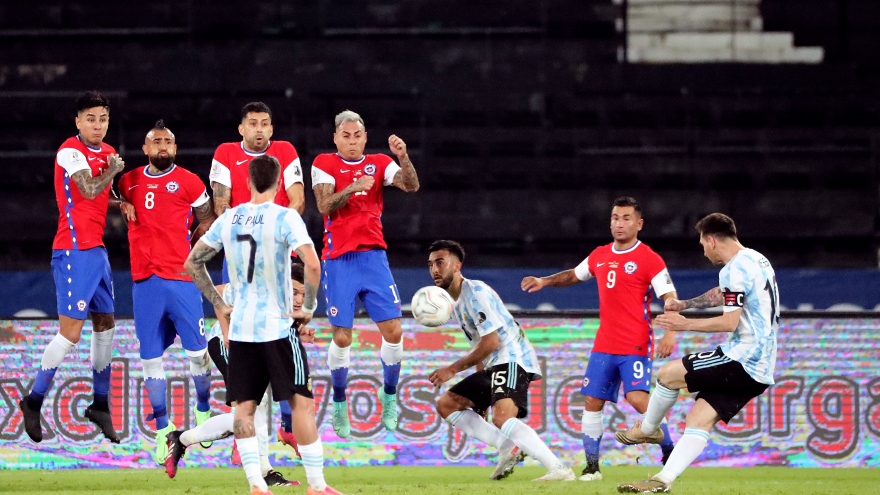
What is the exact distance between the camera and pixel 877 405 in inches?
411

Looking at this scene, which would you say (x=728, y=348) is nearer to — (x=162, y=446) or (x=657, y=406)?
(x=657, y=406)

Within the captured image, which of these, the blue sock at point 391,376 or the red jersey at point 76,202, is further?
the blue sock at point 391,376

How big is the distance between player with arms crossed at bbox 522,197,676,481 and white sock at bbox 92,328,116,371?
353 centimetres

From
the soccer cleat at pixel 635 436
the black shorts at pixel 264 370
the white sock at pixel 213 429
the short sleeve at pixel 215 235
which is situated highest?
the short sleeve at pixel 215 235

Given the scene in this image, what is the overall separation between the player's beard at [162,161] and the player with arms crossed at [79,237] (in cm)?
33

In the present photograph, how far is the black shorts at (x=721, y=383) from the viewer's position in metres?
7.68

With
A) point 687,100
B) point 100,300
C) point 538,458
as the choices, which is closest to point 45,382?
point 100,300

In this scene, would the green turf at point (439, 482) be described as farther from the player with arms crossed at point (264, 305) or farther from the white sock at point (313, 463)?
the player with arms crossed at point (264, 305)

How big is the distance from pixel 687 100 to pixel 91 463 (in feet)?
26.3

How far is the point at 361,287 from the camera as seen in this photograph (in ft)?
29.4

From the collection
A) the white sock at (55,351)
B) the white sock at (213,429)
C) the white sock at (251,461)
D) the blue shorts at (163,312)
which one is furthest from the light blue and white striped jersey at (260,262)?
the white sock at (55,351)

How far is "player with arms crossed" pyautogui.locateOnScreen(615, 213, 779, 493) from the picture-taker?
762 cm

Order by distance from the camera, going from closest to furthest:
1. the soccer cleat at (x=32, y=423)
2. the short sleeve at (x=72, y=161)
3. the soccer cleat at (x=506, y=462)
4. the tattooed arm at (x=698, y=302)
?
the tattooed arm at (x=698, y=302) → the short sleeve at (x=72, y=161) → the soccer cleat at (x=32, y=423) → the soccer cleat at (x=506, y=462)

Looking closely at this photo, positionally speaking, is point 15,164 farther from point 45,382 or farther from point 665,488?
point 665,488
